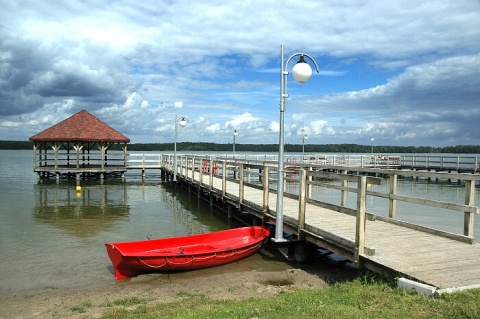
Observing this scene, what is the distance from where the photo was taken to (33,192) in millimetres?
24016

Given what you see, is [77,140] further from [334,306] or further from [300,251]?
[334,306]

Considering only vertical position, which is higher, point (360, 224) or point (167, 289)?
point (360, 224)

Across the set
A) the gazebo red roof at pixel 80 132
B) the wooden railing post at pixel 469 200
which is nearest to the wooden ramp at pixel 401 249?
the wooden railing post at pixel 469 200

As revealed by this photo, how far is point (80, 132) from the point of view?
32.0m

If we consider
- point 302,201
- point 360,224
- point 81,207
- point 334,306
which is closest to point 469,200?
point 360,224

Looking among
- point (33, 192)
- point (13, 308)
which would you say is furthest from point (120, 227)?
point (33, 192)

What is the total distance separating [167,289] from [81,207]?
12444mm

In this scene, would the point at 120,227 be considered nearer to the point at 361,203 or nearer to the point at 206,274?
the point at 206,274

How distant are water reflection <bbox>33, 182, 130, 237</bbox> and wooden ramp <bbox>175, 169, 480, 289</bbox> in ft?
23.2

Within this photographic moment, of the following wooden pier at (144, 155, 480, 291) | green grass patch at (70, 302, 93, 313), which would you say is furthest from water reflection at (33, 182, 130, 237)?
wooden pier at (144, 155, 480, 291)

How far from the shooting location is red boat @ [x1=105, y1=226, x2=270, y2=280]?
314 inches

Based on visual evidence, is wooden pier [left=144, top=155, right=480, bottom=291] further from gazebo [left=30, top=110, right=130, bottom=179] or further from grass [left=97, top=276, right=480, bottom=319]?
gazebo [left=30, top=110, right=130, bottom=179]

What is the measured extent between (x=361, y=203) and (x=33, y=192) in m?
22.2

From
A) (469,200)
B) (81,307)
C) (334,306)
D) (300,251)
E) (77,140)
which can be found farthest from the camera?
(77,140)
